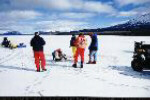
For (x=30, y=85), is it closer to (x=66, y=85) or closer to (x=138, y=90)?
(x=66, y=85)

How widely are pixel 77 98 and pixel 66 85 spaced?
266 centimetres

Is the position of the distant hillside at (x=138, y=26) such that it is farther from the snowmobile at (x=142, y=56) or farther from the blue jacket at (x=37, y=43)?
the blue jacket at (x=37, y=43)

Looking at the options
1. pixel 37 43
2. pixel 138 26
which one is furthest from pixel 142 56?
pixel 138 26

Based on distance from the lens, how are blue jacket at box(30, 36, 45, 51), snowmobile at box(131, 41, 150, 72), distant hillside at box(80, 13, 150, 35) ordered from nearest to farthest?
1. snowmobile at box(131, 41, 150, 72)
2. blue jacket at box(30, 36, 45, 51)
3. distant hillside at box(80, 13, 150, 35)

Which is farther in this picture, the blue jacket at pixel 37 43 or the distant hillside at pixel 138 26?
the distant hillside at pixel 138 26

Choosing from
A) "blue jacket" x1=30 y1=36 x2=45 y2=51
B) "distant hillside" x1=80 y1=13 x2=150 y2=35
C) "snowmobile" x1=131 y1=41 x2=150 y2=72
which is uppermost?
"distant hillside" x1=80 y1=13 x2=150 y2=35

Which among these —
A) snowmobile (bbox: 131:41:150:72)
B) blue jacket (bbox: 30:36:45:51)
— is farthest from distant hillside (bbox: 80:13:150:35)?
blue jacket (bbox: 30:36:45:51)

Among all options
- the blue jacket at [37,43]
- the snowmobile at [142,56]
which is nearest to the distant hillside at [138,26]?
the snowmobile at [142,56]

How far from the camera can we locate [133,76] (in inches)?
338

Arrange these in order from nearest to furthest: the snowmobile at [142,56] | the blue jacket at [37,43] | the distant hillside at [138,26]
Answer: the snowmobile at [142,56]
the blue jacket at [37,43]
the distant hillside at [138,26]

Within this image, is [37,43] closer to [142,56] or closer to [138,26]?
[142,56]

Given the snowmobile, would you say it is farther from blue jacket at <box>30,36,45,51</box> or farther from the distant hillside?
blue jacket at <box>30,36,45,51</box>

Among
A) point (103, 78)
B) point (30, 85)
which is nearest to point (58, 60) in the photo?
point (103, 78)

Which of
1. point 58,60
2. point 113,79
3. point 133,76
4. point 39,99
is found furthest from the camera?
point 58,60
